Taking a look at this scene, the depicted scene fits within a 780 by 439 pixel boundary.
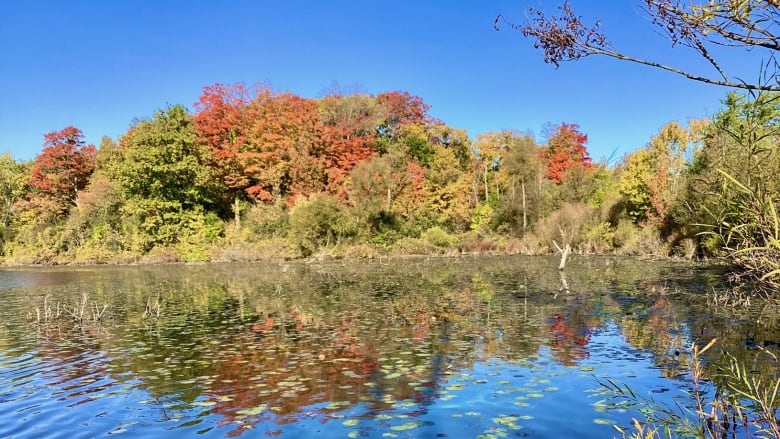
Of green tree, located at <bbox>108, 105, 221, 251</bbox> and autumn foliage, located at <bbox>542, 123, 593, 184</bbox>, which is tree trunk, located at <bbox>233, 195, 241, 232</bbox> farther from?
autumn foliage, located at <bbox>542, 123, 593, 184</bbox>

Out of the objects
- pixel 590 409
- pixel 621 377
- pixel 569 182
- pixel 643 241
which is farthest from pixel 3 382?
pixel 569 182

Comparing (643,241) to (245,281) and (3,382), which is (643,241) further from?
(3,382)

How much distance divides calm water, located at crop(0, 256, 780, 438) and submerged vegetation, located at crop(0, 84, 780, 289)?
852 inches

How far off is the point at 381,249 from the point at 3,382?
3533 centimetres

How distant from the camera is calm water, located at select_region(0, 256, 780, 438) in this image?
6969mm

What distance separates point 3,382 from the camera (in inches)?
364

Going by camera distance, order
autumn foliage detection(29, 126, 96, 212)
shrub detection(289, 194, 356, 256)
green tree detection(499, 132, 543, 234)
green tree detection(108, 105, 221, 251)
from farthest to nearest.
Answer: autumn foliage detection(29, 126, 96, 212) → green tree detection(499, 132, 543, 234) → green tree detection(108, 105, 221, 251) → shrub detection(289, 194, 356, 256)

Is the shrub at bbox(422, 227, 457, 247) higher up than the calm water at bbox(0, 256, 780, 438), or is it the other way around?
the shrub at bbox(422, 227, 457, 247)

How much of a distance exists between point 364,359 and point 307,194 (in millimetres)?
38390

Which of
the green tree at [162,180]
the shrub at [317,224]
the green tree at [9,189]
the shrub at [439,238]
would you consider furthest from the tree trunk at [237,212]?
the green tree at [9,189]

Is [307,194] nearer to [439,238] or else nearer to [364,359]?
[439,238]

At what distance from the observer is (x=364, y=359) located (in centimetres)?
1020

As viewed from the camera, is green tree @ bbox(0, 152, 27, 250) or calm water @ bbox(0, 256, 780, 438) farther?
green tree @ bbox(0, 152, 27, 250)

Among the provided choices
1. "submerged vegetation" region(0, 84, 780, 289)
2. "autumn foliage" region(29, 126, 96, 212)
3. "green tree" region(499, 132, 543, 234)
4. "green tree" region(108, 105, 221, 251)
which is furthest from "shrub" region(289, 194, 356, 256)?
"autumn foliage" region(29, 126, 96, 212)
